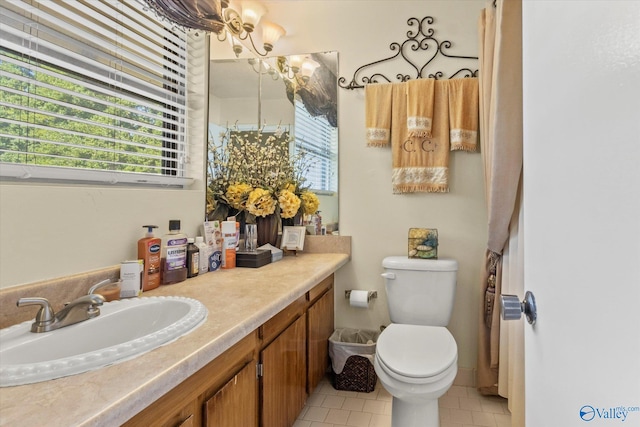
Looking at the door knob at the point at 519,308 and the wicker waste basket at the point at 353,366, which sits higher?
the door knob at the point at 519,308

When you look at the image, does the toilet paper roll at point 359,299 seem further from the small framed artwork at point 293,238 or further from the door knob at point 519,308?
the door knob at point 519,308

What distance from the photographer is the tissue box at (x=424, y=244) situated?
2205 millimetres

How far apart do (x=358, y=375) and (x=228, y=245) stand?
1.13 meters

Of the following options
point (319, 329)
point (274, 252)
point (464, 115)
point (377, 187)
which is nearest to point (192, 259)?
point (274, 252)

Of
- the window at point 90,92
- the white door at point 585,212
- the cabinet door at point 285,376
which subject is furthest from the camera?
the cabinet door at point 285,376

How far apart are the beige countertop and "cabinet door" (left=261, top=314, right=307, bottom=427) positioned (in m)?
0.26

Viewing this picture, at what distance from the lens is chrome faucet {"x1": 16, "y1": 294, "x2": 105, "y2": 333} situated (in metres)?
0.90

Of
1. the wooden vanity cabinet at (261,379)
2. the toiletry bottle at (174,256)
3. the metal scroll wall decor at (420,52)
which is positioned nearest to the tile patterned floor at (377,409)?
the wooden vanity cabinet at (261,379)

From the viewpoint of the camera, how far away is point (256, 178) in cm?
234

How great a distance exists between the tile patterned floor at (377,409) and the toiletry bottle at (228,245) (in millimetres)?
922

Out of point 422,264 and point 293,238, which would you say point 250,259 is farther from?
point 422,264

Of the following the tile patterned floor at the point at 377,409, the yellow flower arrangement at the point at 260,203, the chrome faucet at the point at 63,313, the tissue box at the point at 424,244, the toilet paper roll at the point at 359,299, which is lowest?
the tile patterned floor at the point at 377,409

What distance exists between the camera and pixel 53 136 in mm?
1237

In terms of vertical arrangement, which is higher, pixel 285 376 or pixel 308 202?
pixel 308 202
